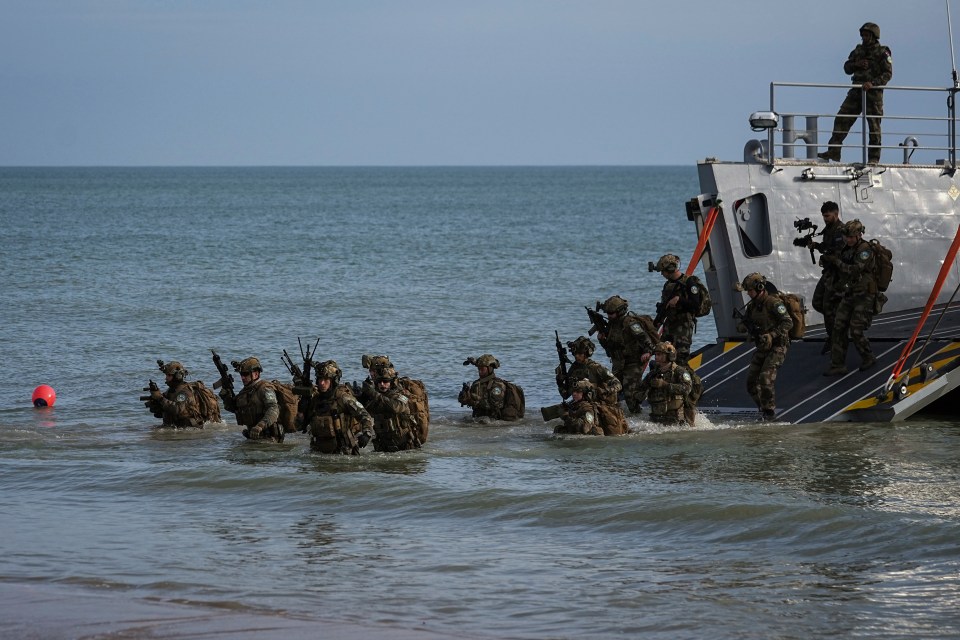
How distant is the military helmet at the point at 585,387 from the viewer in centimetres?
1516

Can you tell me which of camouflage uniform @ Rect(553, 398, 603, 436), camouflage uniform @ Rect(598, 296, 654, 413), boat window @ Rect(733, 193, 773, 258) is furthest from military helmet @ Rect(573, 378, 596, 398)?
boat window @ Rect(733, 193, 773, 258)

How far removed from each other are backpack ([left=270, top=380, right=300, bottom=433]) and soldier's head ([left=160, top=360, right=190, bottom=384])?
1.47 metres

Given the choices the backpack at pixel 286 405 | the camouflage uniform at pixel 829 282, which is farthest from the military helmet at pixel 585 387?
the camouflage uniform at pixel 829 282

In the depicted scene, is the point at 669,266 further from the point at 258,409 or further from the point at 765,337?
the point at 258,409

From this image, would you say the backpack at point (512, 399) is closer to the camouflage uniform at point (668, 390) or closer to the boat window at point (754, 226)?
the camouflage uniform at point (668, 390)

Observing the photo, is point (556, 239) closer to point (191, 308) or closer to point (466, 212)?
point (191, 308)

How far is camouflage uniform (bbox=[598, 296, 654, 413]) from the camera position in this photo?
54.5 ft

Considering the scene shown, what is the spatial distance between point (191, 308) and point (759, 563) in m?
26.5

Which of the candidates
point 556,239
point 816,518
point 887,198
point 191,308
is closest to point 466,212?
point 556,239

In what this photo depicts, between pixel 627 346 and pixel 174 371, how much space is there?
524 centimetres

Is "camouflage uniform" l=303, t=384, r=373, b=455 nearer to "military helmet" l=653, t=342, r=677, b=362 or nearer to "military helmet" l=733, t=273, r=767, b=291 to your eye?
"military helmet" l=653, t=342, r=677, b=362

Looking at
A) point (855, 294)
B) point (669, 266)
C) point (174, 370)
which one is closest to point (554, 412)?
A: point (669, 266)

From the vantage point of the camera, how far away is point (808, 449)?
15.3 meters

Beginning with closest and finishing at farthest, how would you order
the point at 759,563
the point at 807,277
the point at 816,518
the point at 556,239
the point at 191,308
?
the point at 759,563
the point at 816,518
the point at 807,277
the point at 191,308
the point at 556,239
